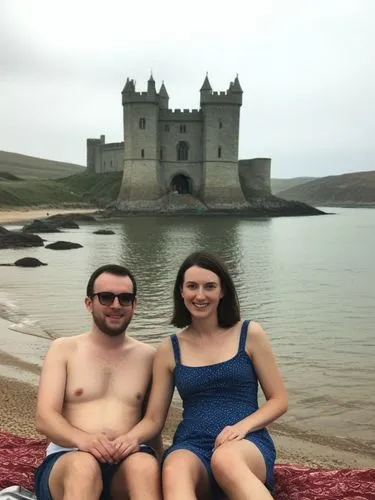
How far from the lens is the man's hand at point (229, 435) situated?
314 cm

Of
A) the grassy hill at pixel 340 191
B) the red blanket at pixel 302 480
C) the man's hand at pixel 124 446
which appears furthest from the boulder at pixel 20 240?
the grassy hill at pixel 340 191

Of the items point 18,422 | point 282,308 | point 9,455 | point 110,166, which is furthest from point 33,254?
point 110,166

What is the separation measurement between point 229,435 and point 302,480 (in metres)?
0.79

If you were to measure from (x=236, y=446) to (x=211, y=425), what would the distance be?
1.01 ft

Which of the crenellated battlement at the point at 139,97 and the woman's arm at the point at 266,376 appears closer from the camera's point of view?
the woman's arm at the point at 266,376

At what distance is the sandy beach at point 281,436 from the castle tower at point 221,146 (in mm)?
57355

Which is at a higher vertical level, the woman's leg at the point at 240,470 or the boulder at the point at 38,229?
the woman's leg at the point at 240,470

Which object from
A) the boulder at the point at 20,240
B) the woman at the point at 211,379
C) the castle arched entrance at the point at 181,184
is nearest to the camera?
the woman at the point at 211,379

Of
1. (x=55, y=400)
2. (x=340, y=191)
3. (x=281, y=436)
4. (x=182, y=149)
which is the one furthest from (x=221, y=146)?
(x=340, y=191)

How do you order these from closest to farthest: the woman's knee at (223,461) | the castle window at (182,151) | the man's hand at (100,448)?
the woman's knee at (223,461)
the man's hand at (100,448)
the castle window at (182,151)

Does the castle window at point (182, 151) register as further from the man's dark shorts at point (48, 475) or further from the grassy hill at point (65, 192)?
the man's dark shorts at point (48, 475)

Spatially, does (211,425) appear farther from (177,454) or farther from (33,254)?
(33,254)

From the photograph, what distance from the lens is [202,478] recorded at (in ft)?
10.1

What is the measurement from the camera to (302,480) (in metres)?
3.64
